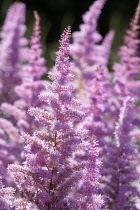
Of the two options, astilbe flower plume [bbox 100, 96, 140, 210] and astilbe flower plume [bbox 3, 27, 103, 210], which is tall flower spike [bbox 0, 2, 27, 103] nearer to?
astilbe flower plume [bbox 100, 96, 140, 210]

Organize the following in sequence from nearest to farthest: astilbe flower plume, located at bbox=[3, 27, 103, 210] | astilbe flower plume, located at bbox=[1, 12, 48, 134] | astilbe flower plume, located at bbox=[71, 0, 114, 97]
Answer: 1. astilbe flower plume, located at bbox=[3, 27, 103, 210]
2. astilbe flower plume, located at bbox=[1, 12, 48, 134]
3. astilbe flower plume, located at bbox=[71, 0, 114, 97]

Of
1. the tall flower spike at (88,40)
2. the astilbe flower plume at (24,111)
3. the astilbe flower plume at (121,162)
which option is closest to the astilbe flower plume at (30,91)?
the astilbe flower plume at (24,111)

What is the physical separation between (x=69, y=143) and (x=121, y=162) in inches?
24.6

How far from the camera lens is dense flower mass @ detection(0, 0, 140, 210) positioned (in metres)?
2.14

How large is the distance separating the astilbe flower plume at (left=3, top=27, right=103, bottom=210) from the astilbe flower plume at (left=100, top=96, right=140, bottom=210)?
0.46 metres

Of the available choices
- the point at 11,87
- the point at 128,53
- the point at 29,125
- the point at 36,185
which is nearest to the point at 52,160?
the point at 36,185

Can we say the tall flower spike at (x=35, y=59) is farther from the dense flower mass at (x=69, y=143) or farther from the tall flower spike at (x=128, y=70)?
the tall flower spike at (x=128, y=70)

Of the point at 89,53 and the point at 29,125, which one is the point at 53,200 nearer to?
the point at 29,125

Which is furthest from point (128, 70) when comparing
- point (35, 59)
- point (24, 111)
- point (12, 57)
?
point (12, 57)

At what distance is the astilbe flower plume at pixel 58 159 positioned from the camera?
212cm

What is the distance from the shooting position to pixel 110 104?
3.51 meters

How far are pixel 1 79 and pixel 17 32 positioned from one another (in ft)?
1.96

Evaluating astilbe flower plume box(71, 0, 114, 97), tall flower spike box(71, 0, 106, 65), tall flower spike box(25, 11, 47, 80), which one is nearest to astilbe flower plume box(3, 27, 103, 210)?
tall flower spike box(25, 11, 47, 80)

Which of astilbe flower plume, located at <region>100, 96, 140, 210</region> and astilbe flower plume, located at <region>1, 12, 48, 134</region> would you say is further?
astilbe flower plume, located at <region>1, 12, 48, 134</region>
